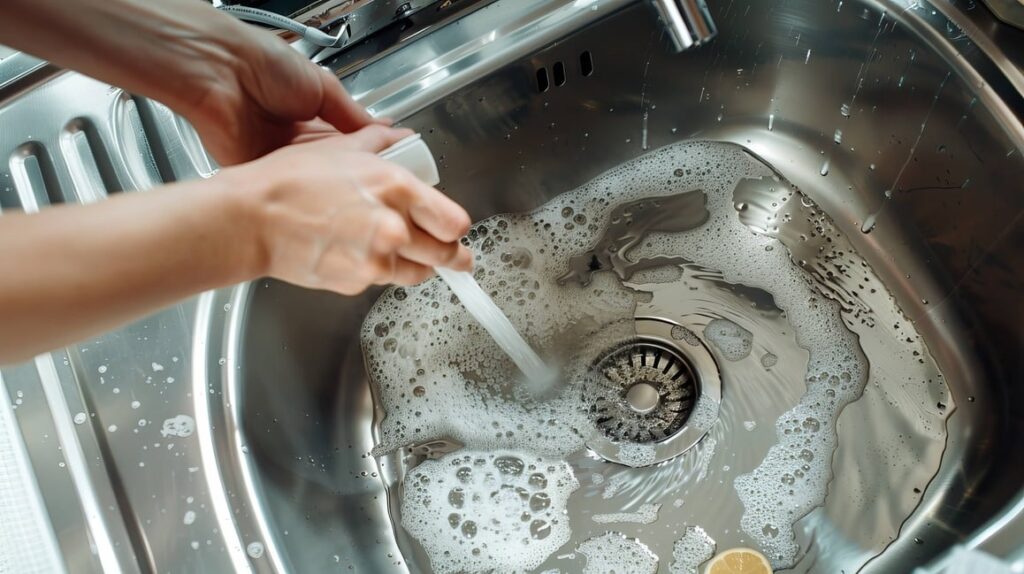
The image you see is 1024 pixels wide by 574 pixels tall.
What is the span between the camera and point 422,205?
0.46 m

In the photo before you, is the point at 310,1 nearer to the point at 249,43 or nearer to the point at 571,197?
the point at 249,43

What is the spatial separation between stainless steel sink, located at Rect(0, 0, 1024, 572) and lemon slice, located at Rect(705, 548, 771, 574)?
0.07 feet

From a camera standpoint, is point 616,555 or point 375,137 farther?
point 616,555

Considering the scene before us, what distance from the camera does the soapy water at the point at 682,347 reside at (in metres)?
0.77

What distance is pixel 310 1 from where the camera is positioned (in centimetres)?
75

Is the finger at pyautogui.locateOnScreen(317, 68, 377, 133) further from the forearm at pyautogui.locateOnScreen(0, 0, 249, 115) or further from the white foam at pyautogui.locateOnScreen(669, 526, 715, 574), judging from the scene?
the white foam at pyautogui.locateOnScreen(669, 526, 715, 574)

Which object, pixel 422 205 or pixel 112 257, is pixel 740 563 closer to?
pixel 422 205

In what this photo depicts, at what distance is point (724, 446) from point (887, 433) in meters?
0.16

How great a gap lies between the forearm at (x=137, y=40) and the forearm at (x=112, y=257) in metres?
0.19

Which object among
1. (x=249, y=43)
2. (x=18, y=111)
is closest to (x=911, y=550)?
(x=249, y=43)

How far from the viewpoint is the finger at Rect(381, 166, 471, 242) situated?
0.46m

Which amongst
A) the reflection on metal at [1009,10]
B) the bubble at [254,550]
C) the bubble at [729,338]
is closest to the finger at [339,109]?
the bubble at [254,550]

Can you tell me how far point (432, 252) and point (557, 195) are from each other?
0.48 m

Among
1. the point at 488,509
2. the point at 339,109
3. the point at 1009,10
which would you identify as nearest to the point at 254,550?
the point at 488,509
